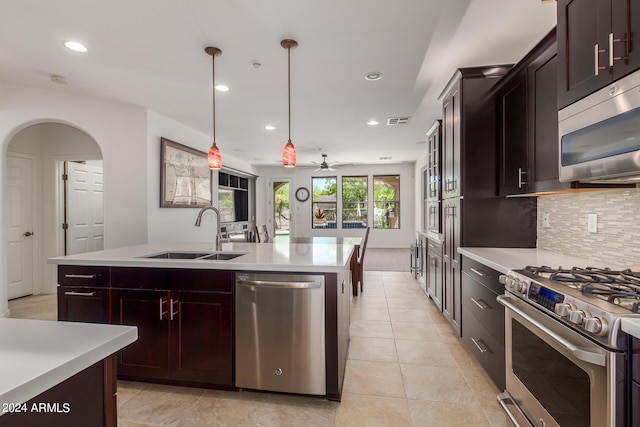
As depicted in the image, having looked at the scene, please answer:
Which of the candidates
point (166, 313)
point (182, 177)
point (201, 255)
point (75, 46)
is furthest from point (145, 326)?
point (182, 177)

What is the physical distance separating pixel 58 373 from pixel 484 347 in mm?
2399

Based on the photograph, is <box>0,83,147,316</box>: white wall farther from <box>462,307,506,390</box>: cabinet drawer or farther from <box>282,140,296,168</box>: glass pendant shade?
<box>462,307,506,390</box>: cabinet drawer

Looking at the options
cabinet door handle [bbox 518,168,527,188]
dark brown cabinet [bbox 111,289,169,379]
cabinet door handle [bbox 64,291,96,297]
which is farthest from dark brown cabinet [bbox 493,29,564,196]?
cabinet door handle [bbox 64,291,96,297]

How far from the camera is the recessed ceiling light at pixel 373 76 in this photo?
2.92m

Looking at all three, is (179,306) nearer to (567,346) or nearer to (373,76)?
(567,346)

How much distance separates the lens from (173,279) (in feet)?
6.72

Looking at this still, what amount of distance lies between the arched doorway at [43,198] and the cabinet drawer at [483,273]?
488 cm

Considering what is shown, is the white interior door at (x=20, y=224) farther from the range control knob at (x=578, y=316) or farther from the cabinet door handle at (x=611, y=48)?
the cabinet door handle at (x=611, y=48)

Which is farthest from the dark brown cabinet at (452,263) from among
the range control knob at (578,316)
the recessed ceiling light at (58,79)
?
the recessed ceiling light at (58,79)

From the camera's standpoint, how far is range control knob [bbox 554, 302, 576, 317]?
1169 millimetres

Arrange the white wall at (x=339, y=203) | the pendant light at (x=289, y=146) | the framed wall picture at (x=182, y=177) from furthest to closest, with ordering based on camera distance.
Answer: the white wall at (x=339, y=203) → the framed wall picture at (x=182, y=177) → the pendant light at (x=289, y=146)

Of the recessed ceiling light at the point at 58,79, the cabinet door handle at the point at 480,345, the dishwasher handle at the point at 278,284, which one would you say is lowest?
the cabinet door handle at the point at 480,345

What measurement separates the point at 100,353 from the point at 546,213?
2970mm

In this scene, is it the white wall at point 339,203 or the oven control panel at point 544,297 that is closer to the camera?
the oven control panel at point 544,297
